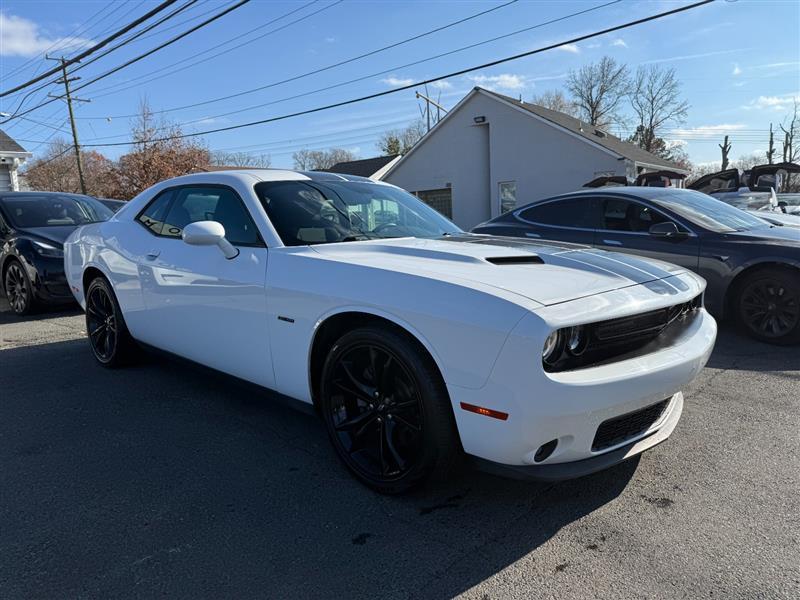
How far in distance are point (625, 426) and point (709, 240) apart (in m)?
3.92

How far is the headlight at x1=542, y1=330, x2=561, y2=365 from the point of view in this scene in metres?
2.16

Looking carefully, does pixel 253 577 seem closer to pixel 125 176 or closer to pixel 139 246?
pixel 139 246

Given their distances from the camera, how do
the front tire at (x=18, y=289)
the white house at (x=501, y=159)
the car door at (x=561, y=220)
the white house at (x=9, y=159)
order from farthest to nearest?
the white house at (x=501, y=159) < the white house at (x=9, y=159) < the front tire at (x=18, y=289) < the car door at (x=561, y=220)

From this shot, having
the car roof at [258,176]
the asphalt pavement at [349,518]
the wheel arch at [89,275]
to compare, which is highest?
the car roof at [258,176]

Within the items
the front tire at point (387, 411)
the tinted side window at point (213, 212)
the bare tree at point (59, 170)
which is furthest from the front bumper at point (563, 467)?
the bare tree at point (59, 170)

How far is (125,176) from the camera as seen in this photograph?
35.5 metres

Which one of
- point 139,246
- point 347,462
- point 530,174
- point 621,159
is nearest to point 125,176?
point 530,174

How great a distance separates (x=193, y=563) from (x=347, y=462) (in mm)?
863

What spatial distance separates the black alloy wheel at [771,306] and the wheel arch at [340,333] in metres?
4.38

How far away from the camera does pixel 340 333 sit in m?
2.83

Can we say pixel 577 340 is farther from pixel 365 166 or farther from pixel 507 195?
pixel 365 166

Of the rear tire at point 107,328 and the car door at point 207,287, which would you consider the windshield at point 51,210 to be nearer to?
the rear tire at point 107,328

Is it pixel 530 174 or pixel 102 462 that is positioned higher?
pixel 530 174

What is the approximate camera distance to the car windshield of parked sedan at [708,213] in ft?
18.7
